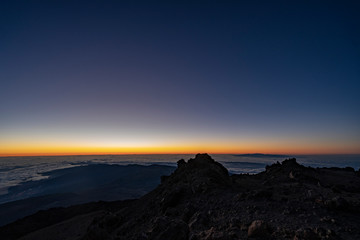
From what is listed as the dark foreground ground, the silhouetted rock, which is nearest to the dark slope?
the dark foreground ground

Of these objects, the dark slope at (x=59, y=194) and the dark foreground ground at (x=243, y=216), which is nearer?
the dark foreground ground at (x=243, y=216)

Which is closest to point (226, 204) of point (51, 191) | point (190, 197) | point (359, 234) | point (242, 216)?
point (242, 216)

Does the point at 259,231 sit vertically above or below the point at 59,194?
above

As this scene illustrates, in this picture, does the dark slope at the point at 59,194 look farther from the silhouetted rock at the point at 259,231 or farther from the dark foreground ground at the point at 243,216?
the silhouetted rock at the point at 259,231

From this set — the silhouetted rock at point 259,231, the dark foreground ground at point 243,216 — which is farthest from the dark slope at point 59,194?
the silhouetted rock at point 259,231

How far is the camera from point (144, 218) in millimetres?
9711

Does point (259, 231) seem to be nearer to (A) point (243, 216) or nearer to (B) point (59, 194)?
(A) point (243, 216)

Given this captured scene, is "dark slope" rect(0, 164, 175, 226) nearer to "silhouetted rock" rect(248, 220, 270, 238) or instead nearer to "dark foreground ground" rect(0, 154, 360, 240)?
"dark foreground ground" rect(0, 154, 360, 240)

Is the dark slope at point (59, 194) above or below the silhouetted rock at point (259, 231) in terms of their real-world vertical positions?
below

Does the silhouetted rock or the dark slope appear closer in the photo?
the silhouetted rock

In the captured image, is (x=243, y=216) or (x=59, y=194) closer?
(x=243, y=216)

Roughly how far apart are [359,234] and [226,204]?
391 cm

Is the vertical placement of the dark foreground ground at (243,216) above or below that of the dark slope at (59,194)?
above

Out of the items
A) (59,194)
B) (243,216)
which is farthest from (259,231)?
(59,194)
